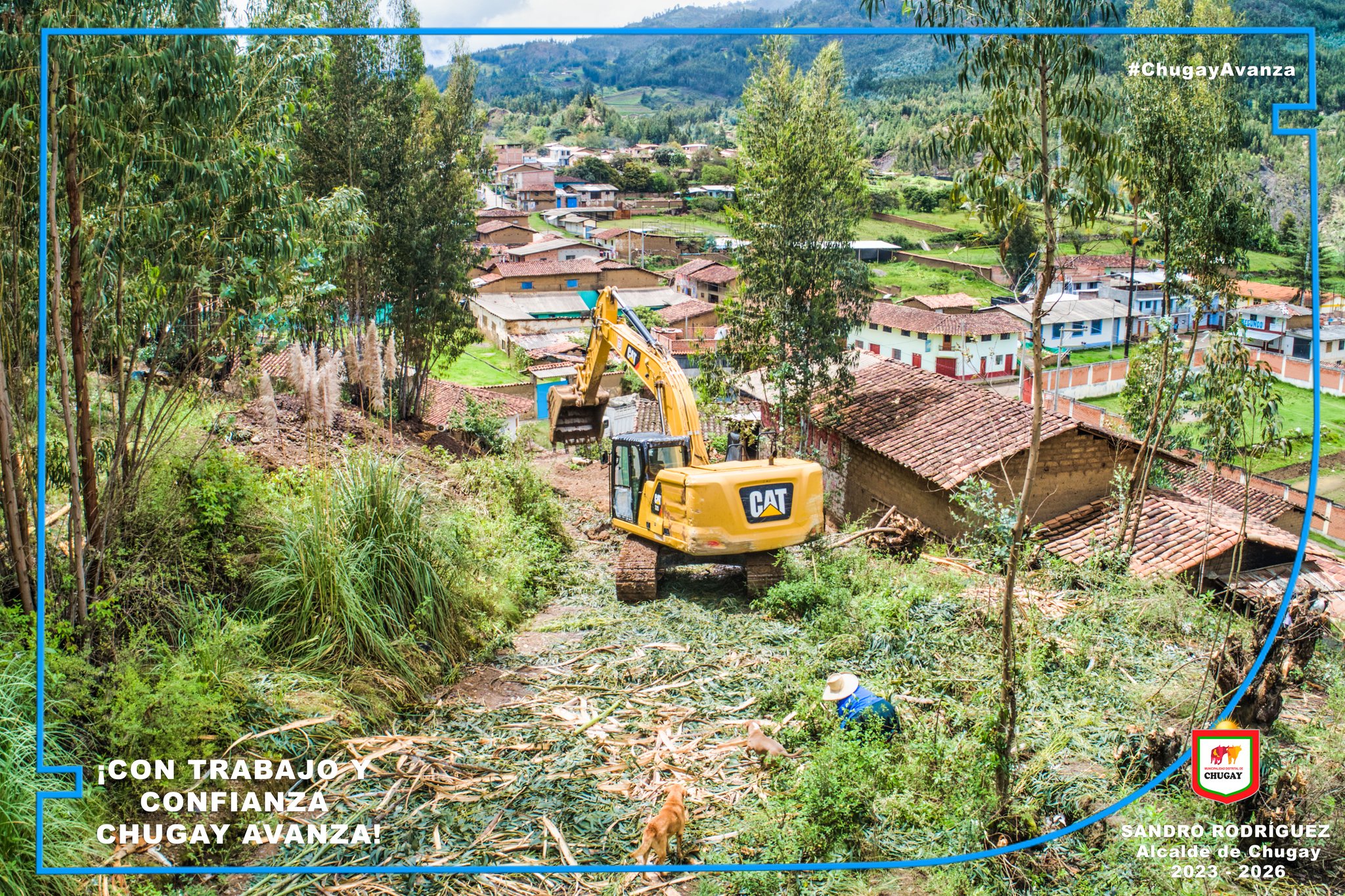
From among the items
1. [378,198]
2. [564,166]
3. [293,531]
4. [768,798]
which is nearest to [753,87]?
[378,198]

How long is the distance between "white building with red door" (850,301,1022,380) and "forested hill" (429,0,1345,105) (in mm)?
10412

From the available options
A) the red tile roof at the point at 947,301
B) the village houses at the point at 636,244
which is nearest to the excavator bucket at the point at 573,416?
the village houses at the point at 636,244

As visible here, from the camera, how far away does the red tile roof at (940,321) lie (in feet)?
106

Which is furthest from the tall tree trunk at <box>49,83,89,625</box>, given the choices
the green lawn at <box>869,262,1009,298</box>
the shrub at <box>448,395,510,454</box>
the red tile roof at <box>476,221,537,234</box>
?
the red tile roof at <box>476,221,537,234</box>

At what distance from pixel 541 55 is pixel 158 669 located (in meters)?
86.5

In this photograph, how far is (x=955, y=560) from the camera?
466 inches

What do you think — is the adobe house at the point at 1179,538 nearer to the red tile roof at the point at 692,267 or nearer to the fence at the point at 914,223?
the red tile roof at the point at 692,267

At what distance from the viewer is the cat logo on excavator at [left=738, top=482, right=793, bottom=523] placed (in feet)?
31.8

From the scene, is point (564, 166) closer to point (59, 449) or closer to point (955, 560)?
point (955, 560)

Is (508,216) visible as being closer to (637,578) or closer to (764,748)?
(637,578)

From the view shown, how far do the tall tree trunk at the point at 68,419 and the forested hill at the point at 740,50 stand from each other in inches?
128

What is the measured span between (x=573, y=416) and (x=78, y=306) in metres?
10.8

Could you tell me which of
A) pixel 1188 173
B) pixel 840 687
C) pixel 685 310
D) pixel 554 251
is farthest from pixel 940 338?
pixel 840 687

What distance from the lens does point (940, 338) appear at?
33281mm
